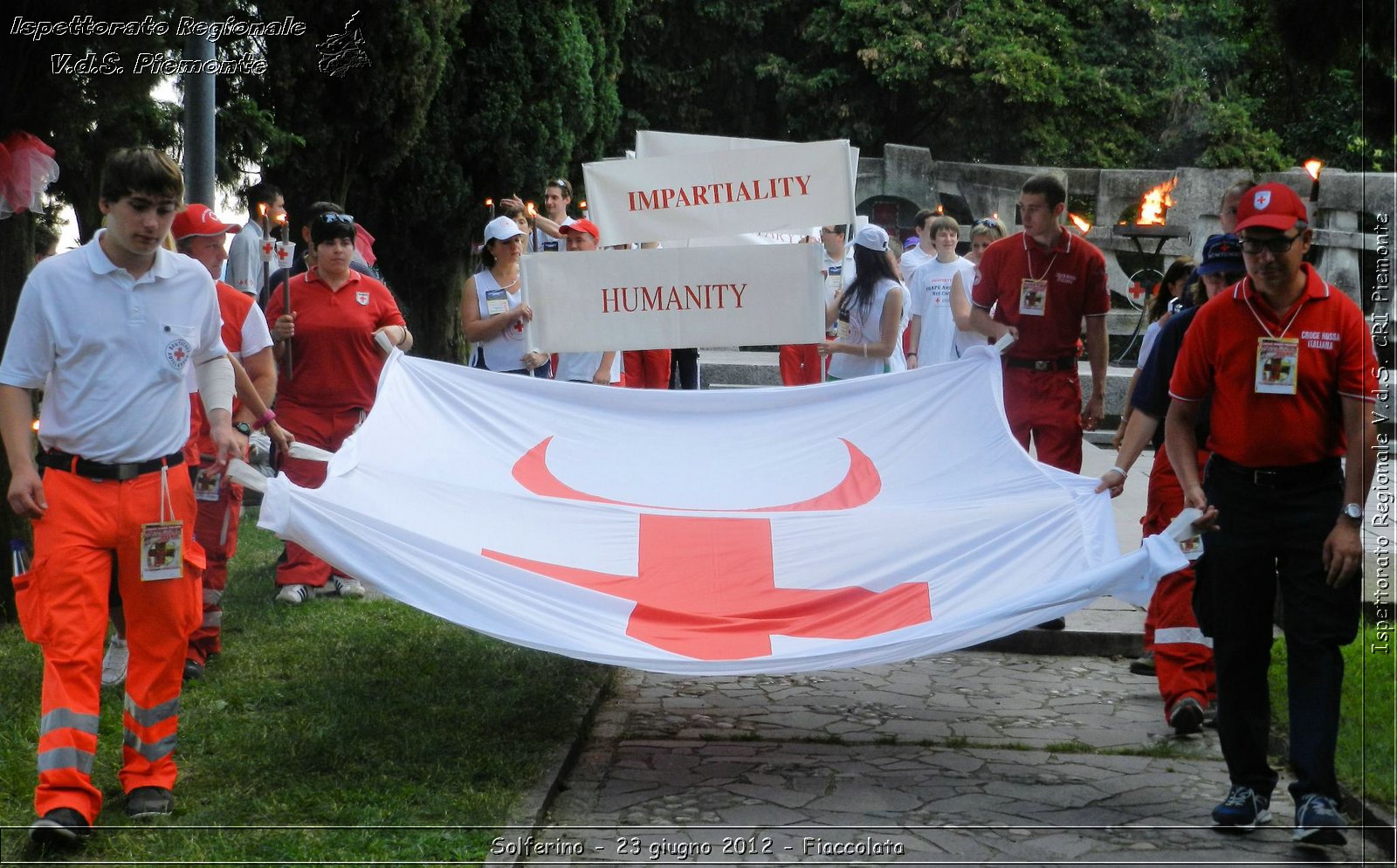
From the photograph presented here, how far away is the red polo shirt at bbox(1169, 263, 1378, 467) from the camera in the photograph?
186 inches

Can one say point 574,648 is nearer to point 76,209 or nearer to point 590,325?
point 590,325

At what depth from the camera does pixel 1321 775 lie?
477cm

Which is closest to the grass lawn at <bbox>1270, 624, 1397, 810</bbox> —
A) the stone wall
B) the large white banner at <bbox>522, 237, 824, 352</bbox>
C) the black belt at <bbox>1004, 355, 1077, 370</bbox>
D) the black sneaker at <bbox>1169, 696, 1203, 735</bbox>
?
the black sneaker at <bbox>1169, 696, 1203, 735</bbox>

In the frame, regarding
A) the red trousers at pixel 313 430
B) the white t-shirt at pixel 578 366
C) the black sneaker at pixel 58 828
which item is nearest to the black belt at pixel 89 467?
the black sneaker at pixel 58 828

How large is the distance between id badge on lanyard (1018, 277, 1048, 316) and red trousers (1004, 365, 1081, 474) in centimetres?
29

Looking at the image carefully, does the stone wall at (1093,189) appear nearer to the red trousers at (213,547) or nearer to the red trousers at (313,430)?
the red trousers at (313,430)

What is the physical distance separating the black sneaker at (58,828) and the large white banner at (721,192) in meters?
4.76

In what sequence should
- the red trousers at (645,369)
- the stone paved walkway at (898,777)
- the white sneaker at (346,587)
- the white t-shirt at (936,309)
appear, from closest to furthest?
the stone paved walkway at (898,777) → the white sneaker at (346,587) → the red trousers at (645,369) → the white t-shirt at (936,309)

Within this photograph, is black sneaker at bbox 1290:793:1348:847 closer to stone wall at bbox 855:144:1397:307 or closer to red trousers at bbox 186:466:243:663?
red trousers at bbox 186:466:243:663

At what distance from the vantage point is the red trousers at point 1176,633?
6.29 metres

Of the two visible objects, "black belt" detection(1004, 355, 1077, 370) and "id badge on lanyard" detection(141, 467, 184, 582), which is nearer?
"id badge on lanyard" detection(141, 467, 184, 582)

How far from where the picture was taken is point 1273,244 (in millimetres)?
4738

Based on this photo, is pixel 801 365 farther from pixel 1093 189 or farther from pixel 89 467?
pixel 1093 189

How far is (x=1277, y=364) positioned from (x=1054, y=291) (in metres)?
2.92
